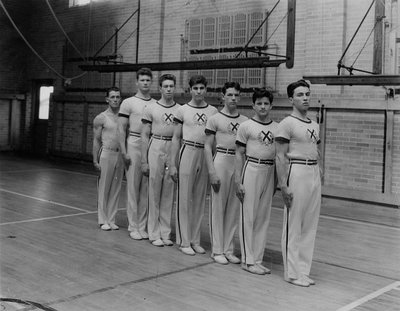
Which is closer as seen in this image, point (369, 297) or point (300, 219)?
point (369, 297)

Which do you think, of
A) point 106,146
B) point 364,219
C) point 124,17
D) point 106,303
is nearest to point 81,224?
point 106,146

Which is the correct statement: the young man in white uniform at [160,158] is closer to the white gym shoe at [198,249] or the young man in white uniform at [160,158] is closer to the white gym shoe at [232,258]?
the white gym shoe at [198,249]

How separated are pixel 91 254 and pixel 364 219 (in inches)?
179

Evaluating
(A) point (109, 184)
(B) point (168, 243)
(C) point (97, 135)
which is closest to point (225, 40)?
(C) point (97, 135)

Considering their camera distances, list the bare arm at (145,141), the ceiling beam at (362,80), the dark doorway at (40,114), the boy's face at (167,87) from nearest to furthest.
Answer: the boy's face at (167,87), the bare arm at (145,141), the ceiling beam at (362,80), the dark doorway at (40,114)

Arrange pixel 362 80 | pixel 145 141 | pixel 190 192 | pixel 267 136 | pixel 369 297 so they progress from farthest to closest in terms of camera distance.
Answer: pixel 362 80, pixel 145 141, pixel 190 192, pixel 267 136, pixel 369 297

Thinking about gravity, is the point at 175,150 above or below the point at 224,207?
above

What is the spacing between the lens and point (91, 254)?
5.06 metres

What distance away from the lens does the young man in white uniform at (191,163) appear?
514 centimetres

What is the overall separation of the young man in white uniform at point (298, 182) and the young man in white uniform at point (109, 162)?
2621 millimetres

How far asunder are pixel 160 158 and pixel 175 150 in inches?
12.7

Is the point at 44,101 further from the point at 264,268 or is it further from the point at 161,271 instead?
the point at 264,268

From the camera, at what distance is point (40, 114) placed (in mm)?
16672

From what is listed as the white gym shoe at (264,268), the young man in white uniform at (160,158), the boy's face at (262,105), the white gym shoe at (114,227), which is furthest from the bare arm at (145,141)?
the white gym shoe at (264,268)
